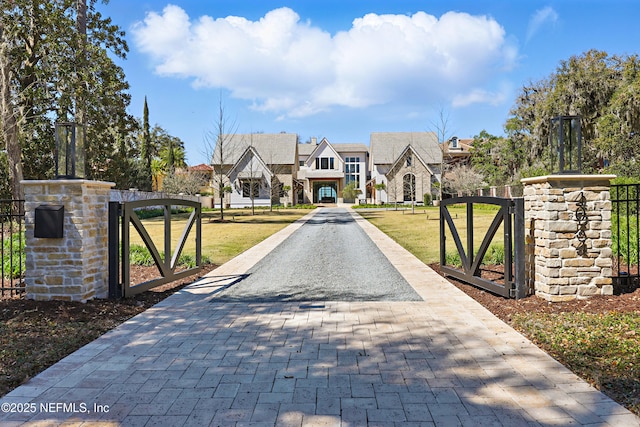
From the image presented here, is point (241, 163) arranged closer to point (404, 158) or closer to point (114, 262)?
point (404, 158)

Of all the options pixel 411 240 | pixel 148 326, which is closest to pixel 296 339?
pixel 148 326

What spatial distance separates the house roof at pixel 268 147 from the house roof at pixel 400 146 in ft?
30.0

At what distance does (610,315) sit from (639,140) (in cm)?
2361

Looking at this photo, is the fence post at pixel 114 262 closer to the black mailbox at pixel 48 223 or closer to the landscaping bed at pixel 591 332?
the black mailbox at pixel 48 223

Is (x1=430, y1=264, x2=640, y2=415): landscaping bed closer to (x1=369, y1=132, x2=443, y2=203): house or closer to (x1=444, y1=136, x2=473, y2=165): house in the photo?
(x1=369, y1=132, x2=443, y2=203): house

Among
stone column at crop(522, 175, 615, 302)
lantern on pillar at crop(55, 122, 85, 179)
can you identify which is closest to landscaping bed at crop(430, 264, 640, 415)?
stone column at crop(522, 175, 615, 302)

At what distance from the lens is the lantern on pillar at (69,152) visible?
238 inches

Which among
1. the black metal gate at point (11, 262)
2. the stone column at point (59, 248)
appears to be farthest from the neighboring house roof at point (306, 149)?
the stone column at point (59, 248)

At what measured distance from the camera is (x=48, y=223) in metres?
5.71

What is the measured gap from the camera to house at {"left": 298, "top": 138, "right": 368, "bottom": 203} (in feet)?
159

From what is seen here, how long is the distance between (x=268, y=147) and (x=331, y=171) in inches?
298

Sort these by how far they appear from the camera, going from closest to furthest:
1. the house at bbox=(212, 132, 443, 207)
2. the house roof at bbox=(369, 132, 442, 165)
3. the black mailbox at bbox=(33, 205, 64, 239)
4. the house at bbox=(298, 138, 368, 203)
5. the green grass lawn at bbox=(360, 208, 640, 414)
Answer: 1. the green grass lawn at bbox=(360, 208, 640, 414)
2. the black mailbox at bbox=(33, 205, 64, 239)
3. the house at bbox=(212, 132, 443, 207)
4. the house roof at bbox=(369, 132, 442, 165)
5. the house at bbox=(298, 138, 368, 203)

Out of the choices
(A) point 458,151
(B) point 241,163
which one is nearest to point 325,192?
(B) point 241,163

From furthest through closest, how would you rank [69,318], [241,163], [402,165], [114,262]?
[241,163] → [402,165] → [114,262] → [69,318]
